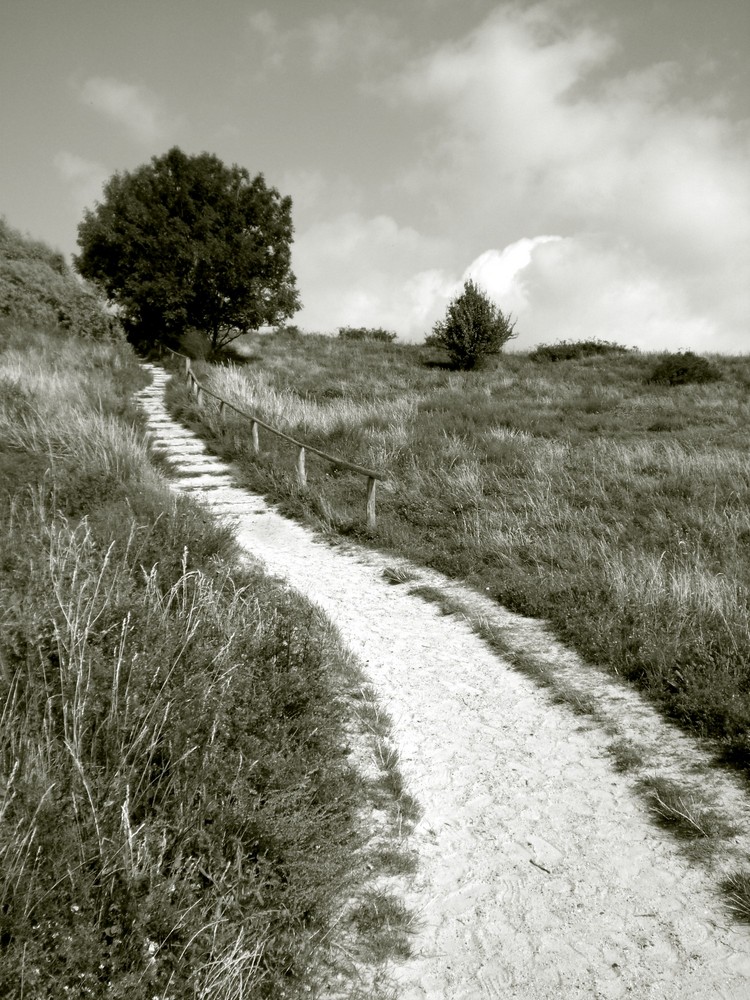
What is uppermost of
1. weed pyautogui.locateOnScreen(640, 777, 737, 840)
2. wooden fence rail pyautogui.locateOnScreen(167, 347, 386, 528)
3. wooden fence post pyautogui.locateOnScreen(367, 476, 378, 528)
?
wooden fence rail pyautogui.locateOnScreen(167, 347, 386, 528)

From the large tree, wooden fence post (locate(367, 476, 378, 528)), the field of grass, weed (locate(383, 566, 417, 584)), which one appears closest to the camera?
the field of grass

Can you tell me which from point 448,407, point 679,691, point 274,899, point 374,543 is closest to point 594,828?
point 679,691

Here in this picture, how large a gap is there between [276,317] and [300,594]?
24.9 metres

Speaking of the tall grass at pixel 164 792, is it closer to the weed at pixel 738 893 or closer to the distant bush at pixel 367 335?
the weed at pixel 738 893

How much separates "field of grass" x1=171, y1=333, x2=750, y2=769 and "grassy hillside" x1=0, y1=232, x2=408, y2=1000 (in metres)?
2.56

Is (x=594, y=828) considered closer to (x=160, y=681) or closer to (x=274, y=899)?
(x=274, y=899)

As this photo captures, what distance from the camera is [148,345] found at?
29.5m

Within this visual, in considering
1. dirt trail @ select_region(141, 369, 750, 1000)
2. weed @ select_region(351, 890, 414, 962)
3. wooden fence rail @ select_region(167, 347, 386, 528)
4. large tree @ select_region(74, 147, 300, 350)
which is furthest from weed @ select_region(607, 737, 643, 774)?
large tree @ select_region(74, 147, 300, 350)

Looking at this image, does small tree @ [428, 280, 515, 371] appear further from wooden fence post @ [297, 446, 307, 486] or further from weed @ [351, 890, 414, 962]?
weed @ [351, 890, 414, 962]

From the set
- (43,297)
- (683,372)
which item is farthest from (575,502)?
(43,297)

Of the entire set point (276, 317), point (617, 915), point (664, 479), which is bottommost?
point (617, 915)

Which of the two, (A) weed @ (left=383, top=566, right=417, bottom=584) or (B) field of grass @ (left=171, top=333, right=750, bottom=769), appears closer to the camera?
(B) field of grass @ (left=171, top=333, right=750, bottom=769)

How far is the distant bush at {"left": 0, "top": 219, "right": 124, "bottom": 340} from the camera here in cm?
2300

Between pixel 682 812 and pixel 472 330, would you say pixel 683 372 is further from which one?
pixel 682 812
